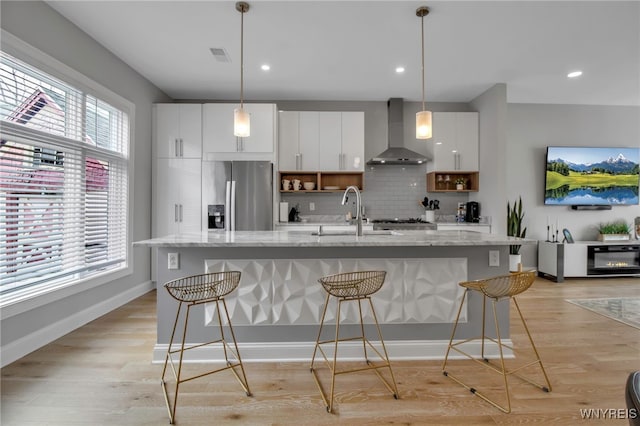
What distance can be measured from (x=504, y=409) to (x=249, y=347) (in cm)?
169

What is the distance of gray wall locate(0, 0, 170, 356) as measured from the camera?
7.93 feet

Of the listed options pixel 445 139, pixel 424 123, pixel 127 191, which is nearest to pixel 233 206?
pixel 127 191

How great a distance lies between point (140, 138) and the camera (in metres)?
4.11

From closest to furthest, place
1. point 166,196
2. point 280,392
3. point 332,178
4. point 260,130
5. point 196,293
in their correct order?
point 196,293 → point 280,392 → point 166,196 → point 260,130 → point 332,178

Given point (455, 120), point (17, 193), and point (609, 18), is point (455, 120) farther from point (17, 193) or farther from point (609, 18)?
point (17, 193)

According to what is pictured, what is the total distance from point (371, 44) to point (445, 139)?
2.16m

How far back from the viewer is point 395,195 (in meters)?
5.18

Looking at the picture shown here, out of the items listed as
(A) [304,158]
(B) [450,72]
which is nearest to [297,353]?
(A) [304,158]

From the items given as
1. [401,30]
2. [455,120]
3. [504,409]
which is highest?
[401,30]

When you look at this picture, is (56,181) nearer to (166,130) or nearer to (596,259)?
(166,130)

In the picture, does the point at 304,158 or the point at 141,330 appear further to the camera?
the point at 304,158

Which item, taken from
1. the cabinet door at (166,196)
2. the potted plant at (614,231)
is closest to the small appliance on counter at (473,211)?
the potted plant at (614,231)

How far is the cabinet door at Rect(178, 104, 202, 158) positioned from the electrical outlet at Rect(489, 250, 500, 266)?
3753mm

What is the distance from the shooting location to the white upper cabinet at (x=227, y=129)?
173 inches
